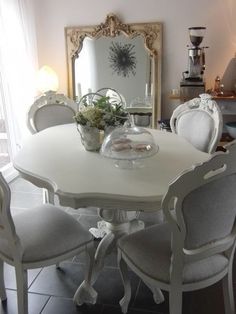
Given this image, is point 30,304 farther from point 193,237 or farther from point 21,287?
point 193,237

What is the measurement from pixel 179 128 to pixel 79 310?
141cm

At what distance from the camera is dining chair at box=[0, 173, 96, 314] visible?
4.77ft

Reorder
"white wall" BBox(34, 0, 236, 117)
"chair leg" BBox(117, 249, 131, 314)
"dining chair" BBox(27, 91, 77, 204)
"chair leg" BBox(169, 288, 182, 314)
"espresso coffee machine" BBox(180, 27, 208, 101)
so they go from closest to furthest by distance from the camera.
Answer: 1. "chair leg" BBox(169, 288, 182, 314)
2. "chair leg" BBox(117, 249, 131, 314)
3. "dining chair" BBox(27, 91, 77, 204)
4. "espresso coffee machine" BBox(180, 27, 208, 101)
5. "white wall" BBox(34, 0, 236, 117)

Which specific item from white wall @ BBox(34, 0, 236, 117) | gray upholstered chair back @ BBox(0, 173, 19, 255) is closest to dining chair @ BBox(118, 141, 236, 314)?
gray upholstered chair back @ BBox(0, 173, 19, 255)

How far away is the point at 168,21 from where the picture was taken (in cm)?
360

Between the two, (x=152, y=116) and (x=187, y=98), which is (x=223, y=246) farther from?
(x=152, y=116)

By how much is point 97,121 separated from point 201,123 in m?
0.80

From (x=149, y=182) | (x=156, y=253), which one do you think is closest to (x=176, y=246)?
(x=156, y=253)

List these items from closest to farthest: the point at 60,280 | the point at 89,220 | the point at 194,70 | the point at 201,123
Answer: the point at 60,280 → the point at 201,123 → the point at 89,220 → the point at 194,70

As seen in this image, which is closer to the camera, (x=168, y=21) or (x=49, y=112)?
(x=49, y=112)

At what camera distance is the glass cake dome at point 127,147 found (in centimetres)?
170

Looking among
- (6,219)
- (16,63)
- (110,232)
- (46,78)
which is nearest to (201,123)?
(110,232)

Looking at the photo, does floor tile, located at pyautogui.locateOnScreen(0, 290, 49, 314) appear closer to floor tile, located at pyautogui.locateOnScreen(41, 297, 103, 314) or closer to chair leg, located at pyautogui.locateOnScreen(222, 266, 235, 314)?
floor tile, located at pyautogui.locateOnScreen(41, 297, 103, 314)

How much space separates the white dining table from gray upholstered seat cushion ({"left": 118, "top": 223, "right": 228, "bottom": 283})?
0.68 feet
